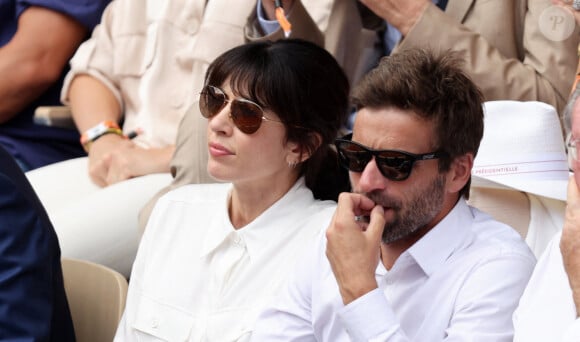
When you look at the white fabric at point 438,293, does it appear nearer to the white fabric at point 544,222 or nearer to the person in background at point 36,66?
the white fabric at point 544,222

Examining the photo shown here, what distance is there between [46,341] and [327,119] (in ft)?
2.66

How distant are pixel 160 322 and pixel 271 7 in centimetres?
103

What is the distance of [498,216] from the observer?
6.47 ft

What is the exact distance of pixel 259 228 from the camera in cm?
211

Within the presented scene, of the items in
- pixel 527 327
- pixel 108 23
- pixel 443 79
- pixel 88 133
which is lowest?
pixel 88 133

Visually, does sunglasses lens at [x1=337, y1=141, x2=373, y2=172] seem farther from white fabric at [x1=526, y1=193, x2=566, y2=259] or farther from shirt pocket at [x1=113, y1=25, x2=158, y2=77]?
shirt pocket at [x1=113, y1=25, x2=158, y2=77]

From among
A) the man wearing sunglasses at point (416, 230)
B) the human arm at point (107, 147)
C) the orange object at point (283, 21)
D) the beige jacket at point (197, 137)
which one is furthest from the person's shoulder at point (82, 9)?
the man wearing sunglasses at point (416, 230)

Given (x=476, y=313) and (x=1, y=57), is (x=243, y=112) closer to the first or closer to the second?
(x=476, y=313)

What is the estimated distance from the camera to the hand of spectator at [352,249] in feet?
5.13

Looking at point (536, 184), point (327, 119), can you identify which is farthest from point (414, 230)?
point (327, 119)

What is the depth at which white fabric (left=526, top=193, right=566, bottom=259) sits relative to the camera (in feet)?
6.23

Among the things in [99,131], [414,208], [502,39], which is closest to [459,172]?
[414,208]

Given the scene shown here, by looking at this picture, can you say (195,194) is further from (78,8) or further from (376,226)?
(78,8)

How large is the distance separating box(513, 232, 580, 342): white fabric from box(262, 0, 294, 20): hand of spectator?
1.34m
